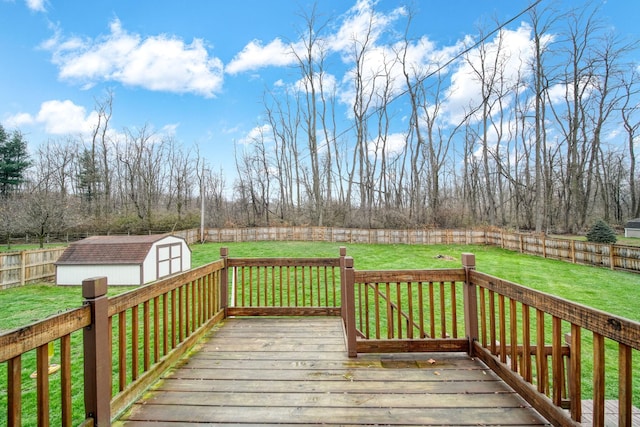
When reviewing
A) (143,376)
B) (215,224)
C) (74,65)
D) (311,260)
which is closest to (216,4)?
(311,260)

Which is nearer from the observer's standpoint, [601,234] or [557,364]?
[557,364]

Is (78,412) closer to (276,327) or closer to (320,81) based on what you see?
(276,327)

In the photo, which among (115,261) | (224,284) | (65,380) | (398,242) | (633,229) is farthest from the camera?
(633,229)

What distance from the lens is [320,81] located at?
24.0 metres

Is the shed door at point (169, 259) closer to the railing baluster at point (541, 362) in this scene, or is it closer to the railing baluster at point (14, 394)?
the railing baluster at point (14, 394)

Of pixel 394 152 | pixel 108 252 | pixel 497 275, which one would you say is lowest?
pixel 497 275

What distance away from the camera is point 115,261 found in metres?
11.0

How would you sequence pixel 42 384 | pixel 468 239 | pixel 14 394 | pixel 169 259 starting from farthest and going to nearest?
1. pixel 468 239
2. pixel 169 259
3. pixel 42 384
4. pixel 14 394

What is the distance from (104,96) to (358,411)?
31070mm

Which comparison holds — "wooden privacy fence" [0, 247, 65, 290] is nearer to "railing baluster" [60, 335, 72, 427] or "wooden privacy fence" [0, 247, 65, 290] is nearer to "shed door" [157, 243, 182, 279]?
"shed door" [157, 243, 182, 279]

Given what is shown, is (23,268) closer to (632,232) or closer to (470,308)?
(470,308)

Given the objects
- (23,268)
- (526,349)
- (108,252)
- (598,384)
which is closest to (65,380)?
(598,384)

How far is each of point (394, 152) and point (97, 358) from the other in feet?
86.3

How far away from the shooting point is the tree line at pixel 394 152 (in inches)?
748
